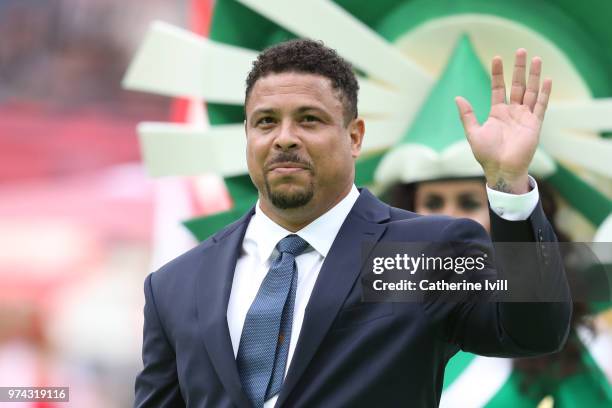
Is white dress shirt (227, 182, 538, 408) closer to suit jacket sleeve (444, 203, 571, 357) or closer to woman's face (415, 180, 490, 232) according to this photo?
suit jacket sleeve (444, 203, 571, 357)

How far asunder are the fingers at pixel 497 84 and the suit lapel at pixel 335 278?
298 millimetres

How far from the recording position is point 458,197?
330cm

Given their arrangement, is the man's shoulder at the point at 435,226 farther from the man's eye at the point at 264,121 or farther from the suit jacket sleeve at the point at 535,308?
the man's eye at the point at 264,121

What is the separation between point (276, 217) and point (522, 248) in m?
0.48

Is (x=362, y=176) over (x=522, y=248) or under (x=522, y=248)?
over

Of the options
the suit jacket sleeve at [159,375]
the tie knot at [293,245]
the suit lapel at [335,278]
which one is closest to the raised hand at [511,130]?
the suit lapel at [335,278]

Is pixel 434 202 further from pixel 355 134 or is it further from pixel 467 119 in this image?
pixel 467 119

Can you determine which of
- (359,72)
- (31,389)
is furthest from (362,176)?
(31,389)

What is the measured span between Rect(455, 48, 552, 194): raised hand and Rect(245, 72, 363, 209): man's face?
24 centimetres

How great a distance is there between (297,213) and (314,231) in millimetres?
46

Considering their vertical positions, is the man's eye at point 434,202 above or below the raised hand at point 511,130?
above

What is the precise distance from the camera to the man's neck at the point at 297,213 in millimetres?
→ 1562

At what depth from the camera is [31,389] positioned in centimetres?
332

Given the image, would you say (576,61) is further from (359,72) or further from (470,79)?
(359,72)
